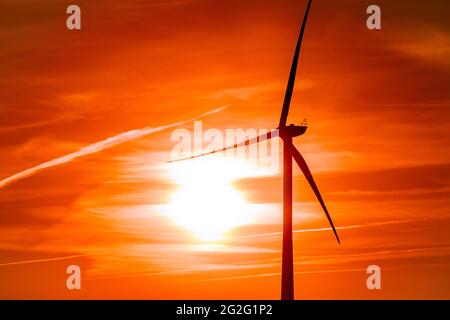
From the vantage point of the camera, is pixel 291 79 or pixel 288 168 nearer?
pixel 288 168

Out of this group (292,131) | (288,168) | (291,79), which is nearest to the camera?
(288,168)

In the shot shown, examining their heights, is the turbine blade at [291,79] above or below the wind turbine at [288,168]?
above

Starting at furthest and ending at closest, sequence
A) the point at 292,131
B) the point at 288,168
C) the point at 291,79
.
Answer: the point at 291,79 < the point at 292,131 < the point at 288,168

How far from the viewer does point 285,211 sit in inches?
2655

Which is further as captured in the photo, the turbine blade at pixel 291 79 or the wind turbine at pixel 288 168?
the turbine blade at pixel 291 79

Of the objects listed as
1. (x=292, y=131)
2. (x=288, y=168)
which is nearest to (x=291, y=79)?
(x=292, y=131)

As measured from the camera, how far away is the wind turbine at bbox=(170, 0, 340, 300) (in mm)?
67688

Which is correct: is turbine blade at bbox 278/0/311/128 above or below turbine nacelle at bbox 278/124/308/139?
above

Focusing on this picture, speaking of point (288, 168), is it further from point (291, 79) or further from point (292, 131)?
point (291, 79)

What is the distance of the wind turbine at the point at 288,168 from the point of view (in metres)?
67.7

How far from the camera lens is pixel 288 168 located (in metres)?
68.9
